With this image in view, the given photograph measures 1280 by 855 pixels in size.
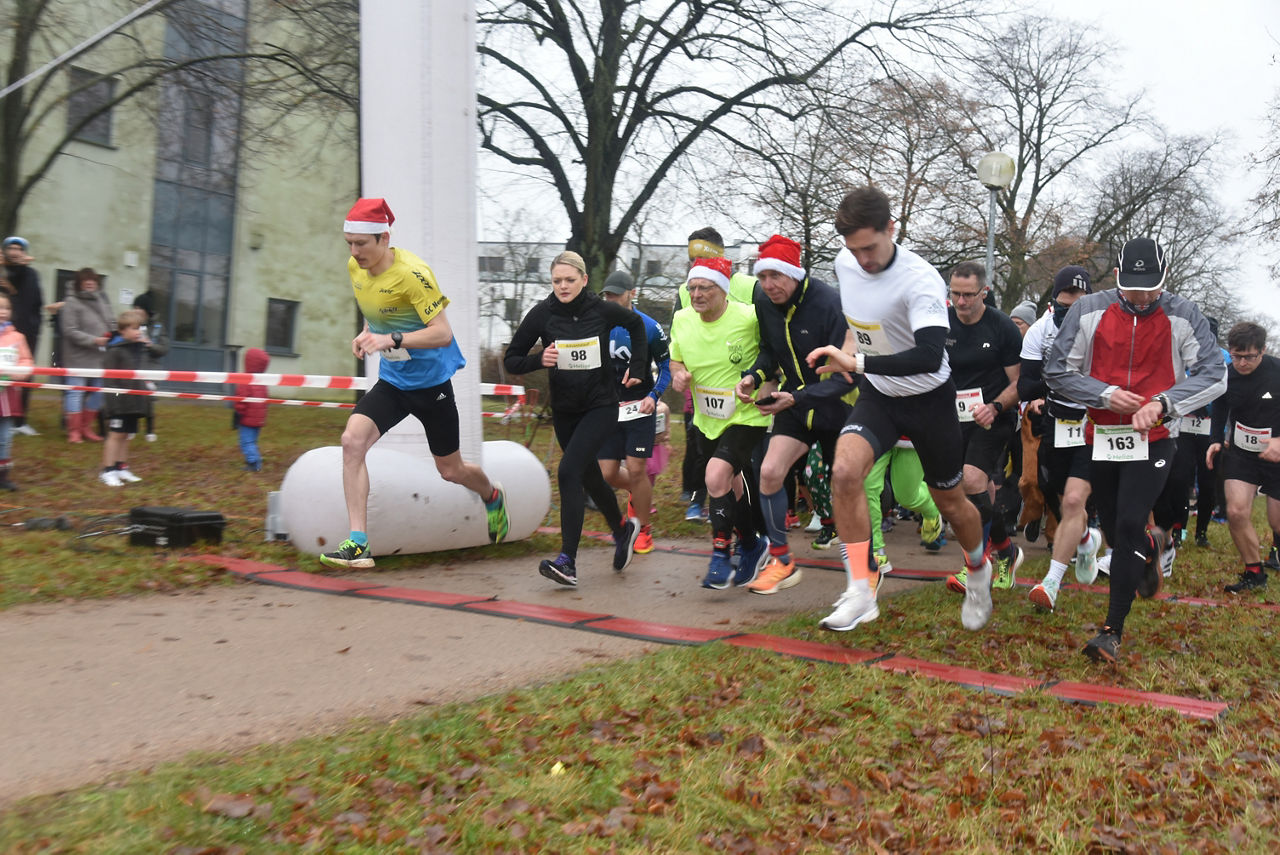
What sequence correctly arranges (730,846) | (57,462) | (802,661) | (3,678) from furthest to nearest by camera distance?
(57,462) < (802,661) < (3,678) < (730,846)

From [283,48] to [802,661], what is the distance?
15.9 meters

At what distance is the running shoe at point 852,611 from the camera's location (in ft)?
18.3

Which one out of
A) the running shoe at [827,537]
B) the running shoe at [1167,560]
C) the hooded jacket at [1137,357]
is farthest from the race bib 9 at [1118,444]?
the running shoe at [827,537]

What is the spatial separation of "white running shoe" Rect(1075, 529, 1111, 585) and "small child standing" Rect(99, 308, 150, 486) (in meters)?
8.34

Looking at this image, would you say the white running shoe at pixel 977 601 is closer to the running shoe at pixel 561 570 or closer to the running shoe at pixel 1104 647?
the running shoe at pixel 1104 647

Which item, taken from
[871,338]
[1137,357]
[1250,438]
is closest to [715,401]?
[871,338]

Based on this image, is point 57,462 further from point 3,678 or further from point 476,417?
point 3,678

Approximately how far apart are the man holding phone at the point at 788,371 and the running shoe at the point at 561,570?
3.53 ft

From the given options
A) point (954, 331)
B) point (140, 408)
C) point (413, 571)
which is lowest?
point (413, 571)

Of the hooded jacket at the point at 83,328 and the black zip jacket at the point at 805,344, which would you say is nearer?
the black zip jacket at the point at 805,344

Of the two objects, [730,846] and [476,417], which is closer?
[730,846]

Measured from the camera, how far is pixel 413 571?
285 inches

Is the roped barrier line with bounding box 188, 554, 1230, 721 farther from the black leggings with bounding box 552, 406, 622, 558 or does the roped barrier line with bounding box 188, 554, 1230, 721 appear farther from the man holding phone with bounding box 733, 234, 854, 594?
the man holding phone with bounding box 733, 234, 854, 594

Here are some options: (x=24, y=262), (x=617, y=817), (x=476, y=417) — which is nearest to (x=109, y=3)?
(x=24, y=262)
